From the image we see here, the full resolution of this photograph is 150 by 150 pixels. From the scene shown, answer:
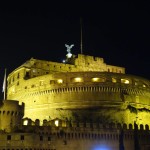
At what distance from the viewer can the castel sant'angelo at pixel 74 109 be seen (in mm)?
42750

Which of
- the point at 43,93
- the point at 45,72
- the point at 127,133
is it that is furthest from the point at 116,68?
the point at 127,133

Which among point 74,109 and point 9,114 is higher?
point 74,109

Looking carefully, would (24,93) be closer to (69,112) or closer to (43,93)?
(43,93)

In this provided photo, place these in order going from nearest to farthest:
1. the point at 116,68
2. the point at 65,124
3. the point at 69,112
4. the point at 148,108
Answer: the point at 65,124 → the point at 69,112 → the point at 148,108 → the point at 116,68

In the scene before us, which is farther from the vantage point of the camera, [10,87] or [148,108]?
[10,87]

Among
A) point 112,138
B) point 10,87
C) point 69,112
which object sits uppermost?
point 10,87

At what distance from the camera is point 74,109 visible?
56281 millimetres

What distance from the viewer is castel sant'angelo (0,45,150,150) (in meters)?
42.8

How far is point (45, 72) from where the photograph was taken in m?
66.8

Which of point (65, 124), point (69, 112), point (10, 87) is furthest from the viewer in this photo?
point (10, 87)

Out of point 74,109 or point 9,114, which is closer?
point 9,114

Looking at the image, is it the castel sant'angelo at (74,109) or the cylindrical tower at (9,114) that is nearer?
the castel sant'angelo at (74,109)

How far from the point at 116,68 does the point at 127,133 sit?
2992 cm

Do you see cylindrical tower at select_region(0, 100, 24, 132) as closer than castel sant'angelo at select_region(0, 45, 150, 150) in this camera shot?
No
